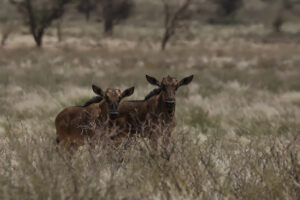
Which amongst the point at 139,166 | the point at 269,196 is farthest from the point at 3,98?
the point at 269,196

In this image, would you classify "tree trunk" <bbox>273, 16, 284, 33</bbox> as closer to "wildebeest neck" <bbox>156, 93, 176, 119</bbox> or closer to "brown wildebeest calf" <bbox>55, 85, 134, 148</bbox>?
"wildebeest neck" <bbox>156, 93, 176, 119</bbox>

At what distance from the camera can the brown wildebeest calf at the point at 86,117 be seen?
488 centimetres

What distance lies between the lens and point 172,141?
3.94 meters

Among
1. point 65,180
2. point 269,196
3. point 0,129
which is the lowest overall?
point 0,129

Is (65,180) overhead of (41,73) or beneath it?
overhead

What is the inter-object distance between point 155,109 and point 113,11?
153ft

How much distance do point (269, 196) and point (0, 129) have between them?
4849 millimetres

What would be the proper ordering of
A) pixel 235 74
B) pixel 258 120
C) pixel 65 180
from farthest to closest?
pixel 235 74, pixel 258 120, pixel 65 180

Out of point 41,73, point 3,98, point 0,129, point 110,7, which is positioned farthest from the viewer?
point 110,7

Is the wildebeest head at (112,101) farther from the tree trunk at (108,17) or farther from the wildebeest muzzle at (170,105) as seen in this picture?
the tree trunk at (108,17)

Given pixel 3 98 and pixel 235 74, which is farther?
pixel 235 74

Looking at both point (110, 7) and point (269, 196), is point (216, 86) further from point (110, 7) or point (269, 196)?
point (110, 7)

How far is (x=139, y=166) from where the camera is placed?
354 cm

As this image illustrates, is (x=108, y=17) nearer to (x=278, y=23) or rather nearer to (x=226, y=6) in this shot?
(x=278, y=23)
